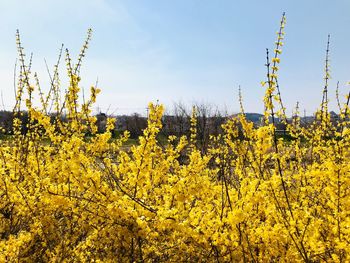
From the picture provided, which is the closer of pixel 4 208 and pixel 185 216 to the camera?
pixel 185 216

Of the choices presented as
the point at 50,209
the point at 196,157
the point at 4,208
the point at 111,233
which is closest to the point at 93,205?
the point at 111,233

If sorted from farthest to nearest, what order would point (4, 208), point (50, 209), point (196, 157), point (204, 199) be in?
point (196, 157) < point (204, 199) < point (4, 208) < point (50, 209)

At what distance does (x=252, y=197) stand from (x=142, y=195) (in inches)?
46.6

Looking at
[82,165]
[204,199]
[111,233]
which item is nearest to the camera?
[82,165]

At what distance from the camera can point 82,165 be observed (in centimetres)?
342

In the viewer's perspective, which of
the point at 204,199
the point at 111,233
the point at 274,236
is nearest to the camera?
the point at 274,236

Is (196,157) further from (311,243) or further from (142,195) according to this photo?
(311,243)

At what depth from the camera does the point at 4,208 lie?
4352 millimetres

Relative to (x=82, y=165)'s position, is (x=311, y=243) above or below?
below

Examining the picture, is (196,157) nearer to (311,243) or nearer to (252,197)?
(252,197)

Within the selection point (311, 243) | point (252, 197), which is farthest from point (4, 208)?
point (311, 243)

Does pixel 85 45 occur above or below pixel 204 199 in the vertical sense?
above

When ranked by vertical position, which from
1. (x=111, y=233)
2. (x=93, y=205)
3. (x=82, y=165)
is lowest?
(x=111, y=233)

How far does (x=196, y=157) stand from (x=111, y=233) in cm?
277
